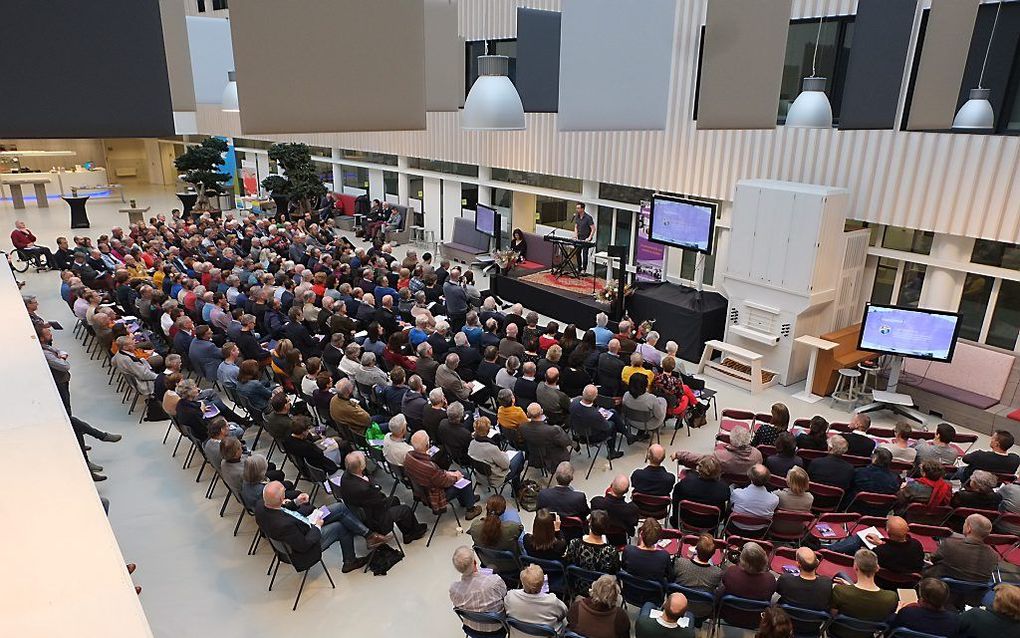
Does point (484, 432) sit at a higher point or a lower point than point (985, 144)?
lower

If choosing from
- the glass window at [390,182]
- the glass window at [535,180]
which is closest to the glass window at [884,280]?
the glass window at [535,180]

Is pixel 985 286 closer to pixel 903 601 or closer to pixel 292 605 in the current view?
pixel 903 601

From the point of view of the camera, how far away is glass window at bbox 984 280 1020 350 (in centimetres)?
845

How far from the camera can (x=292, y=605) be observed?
206 inches

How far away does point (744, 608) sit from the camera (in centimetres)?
427

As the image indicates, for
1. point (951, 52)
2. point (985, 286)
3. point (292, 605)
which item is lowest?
point (292, 605)

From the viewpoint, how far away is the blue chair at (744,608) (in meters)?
4.21

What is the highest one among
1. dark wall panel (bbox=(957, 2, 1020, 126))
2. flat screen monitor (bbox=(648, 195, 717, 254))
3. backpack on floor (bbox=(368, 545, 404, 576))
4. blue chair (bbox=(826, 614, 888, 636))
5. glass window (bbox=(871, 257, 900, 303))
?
dark wall panel (bbox=(957, 2, 1020, 126))

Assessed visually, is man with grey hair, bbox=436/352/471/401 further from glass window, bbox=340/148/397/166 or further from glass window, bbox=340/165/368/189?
glass window, bbox=340/165/368/189

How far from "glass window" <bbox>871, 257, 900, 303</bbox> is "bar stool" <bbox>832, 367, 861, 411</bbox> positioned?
1.45 meters

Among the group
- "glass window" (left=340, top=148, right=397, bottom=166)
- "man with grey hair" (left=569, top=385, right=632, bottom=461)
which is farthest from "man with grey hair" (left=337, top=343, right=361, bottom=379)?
"glass window" (left=340, top=148, right=397, bottom=166)

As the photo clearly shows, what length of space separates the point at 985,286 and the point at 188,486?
34.5ft

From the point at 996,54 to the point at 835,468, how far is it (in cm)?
601

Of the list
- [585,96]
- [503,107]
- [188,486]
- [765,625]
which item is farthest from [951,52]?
[188,486]
